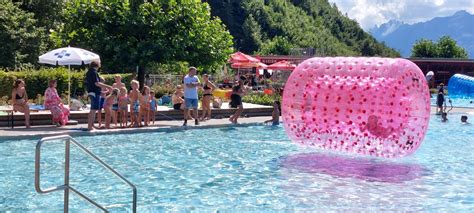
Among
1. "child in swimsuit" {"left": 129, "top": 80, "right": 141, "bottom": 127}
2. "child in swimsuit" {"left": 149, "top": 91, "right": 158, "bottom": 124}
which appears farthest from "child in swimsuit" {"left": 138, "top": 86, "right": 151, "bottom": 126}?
"child in swimsuit" {"left": 149, "top": 91, "right": 158, "bottom": 124}

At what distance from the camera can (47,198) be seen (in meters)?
8.52

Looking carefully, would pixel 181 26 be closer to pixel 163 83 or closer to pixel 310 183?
pixel 163 83

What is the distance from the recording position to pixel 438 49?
98.8 metres

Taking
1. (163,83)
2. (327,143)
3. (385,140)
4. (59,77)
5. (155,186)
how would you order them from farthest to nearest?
(163,83), (59,77), (327,143), (385,140), (155,186)

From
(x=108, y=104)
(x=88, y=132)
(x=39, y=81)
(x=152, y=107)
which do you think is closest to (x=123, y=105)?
(x=108, y=104)

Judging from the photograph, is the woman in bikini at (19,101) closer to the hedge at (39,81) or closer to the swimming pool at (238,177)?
the swimming pool at (238,177)

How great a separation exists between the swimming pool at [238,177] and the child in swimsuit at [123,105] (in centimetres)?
116

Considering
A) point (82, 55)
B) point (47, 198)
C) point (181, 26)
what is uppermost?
point (181, 26)

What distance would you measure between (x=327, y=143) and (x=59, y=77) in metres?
14.3

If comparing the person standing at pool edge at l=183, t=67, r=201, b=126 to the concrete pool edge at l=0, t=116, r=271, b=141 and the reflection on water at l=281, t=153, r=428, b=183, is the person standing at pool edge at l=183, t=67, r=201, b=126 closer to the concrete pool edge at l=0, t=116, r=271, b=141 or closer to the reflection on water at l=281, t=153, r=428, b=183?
the concrete pool edge at l=0, t=116, r=271, b=141

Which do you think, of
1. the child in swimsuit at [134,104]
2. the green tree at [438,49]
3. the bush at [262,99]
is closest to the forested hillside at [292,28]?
the green tree at [438,49]

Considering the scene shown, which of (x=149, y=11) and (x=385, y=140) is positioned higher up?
(x=149, y=11)

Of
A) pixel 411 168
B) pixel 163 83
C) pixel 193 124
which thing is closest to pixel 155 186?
pixel 411 168

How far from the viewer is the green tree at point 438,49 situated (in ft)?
321
